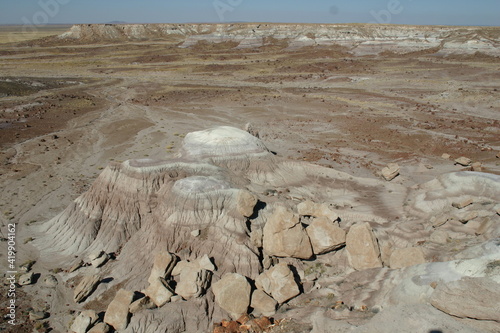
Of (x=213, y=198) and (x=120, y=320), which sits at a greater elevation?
(x=213, y=198)

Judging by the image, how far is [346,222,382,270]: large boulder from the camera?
36.7 ft

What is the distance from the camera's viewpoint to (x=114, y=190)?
1455cm

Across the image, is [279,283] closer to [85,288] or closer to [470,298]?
[470,298]

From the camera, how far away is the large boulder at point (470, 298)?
7328mm

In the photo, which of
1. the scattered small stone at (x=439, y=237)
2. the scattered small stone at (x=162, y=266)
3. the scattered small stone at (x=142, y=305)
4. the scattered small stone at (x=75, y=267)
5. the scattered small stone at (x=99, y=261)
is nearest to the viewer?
the scattered small stone at (x=142, y=305)

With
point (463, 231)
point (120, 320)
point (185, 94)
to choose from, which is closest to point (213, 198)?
point (120, 320)

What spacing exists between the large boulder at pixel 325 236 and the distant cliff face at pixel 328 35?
265ft

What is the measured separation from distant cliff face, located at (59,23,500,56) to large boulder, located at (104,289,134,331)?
8485cm

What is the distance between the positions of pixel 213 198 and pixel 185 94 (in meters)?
39.0

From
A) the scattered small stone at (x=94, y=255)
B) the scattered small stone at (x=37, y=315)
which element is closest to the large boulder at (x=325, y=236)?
the scattered small stone at (x=94, y=255)

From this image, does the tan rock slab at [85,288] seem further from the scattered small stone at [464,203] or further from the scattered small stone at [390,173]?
the scattered small stone at [390,173]

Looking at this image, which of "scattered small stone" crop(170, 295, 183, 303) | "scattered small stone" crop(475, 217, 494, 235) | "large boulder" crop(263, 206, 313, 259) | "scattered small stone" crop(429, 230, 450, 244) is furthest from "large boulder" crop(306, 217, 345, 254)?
"scattered small stone" crop(475, 217, 494, 235)

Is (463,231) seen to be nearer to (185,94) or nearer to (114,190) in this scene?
(114,190)

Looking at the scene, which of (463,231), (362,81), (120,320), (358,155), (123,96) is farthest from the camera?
(362,81)
